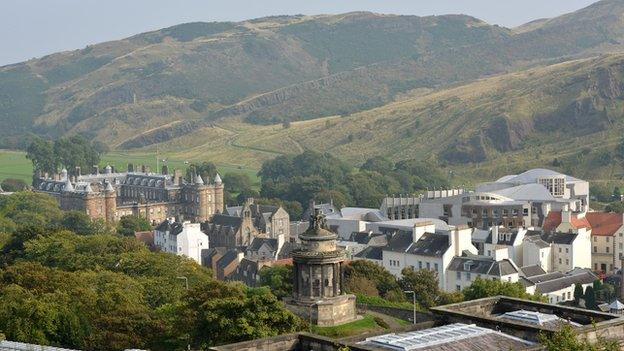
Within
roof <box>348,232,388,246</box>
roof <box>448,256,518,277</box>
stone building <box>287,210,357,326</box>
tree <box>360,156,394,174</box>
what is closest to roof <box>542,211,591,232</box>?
roof <box>348,232,388,246</box>

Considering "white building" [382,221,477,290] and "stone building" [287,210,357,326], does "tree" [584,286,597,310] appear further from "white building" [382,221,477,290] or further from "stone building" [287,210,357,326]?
"stone building" [287,210,357,326]

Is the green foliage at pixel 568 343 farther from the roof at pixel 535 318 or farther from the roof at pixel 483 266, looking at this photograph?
the roof at pixel 483 266

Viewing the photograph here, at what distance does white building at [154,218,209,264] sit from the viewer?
111 metres

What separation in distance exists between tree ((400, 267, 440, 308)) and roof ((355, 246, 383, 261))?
1265 centimetres

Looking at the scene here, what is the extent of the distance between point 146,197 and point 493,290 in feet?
329

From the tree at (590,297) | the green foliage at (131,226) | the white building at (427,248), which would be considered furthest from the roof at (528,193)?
the green foliage at (131,226)

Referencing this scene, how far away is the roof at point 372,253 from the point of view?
3831 inches

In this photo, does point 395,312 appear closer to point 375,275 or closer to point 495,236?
point 375,275

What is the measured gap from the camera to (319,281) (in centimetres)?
5981

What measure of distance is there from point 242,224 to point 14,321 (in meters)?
70.0

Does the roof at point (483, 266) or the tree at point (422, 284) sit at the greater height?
the roof at point (483, 266)

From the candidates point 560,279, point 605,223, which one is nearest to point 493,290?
point 560,279

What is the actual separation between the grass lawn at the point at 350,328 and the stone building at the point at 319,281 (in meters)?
0.74

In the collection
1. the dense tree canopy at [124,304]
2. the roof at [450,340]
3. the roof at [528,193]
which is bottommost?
the dense tree canopy at [124,304]
